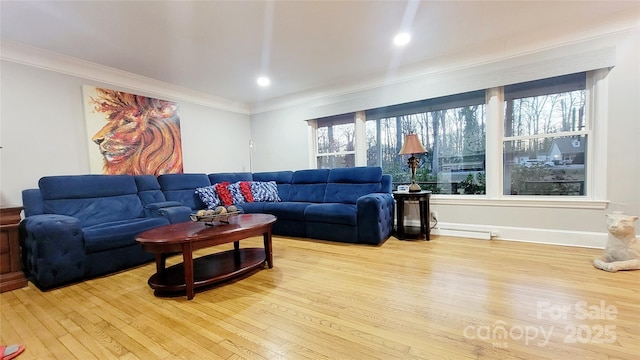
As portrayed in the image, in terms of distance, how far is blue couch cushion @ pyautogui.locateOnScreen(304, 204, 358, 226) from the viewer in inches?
125

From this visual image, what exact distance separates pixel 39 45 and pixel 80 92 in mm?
557

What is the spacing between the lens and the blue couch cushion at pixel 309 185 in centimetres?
413

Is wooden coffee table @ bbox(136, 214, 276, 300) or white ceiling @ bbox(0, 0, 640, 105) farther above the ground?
white ceiling @ bbox(0, 0, 640, 105)

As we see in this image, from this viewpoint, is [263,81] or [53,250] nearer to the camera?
[53,250]

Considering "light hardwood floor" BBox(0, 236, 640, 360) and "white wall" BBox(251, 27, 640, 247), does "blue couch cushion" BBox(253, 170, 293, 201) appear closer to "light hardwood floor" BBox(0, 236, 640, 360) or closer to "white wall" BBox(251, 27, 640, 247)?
"white wall" BBox(251, 27, 640, 247)

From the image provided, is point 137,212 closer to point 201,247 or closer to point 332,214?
point 201,247

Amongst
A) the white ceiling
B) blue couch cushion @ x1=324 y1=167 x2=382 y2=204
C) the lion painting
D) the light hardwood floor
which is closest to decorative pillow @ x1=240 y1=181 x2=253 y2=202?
the lion painting

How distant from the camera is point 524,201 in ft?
9.91

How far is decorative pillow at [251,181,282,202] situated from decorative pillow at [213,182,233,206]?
15.4 inches

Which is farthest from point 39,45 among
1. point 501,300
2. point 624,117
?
point 624,117

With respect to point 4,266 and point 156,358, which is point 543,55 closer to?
point 156,358

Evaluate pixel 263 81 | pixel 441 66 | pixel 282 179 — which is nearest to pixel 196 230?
pixel 282 179

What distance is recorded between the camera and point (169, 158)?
399cm

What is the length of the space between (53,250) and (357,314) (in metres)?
2.44
